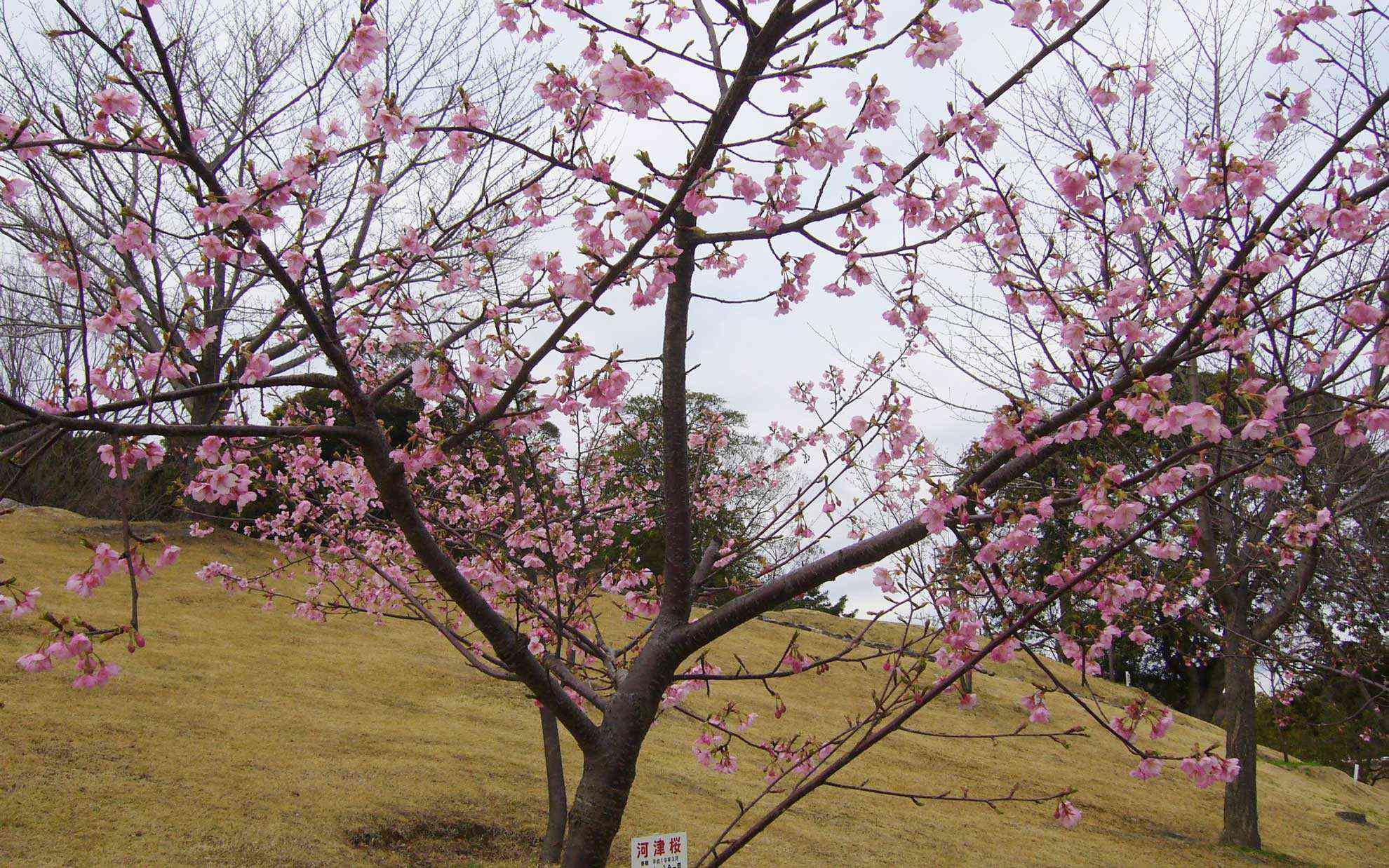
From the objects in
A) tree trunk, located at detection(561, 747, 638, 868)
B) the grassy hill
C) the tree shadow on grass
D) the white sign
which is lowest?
the tree shadow on grass

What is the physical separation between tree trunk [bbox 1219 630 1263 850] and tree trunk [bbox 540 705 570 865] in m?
6.99

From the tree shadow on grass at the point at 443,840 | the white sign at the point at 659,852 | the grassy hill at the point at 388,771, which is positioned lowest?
the tree shadow on grass at the point at 443,840

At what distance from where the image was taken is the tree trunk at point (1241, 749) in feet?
28.1

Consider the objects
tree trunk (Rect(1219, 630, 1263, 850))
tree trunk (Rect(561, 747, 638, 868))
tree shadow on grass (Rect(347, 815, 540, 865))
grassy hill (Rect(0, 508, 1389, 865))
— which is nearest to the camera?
tree trunk (Rect(561, 747, 638, 868))

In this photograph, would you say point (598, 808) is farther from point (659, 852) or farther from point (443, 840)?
point (443, 840)

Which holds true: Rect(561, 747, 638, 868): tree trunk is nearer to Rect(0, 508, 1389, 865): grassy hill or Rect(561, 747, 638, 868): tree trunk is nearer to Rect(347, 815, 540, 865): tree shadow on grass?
Rect(0, 508, 1389, 865): grassy hill

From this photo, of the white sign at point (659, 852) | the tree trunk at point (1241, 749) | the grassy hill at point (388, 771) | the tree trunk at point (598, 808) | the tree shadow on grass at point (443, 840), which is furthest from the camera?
the tree trunk at point (1241, 749)

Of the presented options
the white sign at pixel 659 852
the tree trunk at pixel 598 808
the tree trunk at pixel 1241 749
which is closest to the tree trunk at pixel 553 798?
the white sign at pixel 659 852

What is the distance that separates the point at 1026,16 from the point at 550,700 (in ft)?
7.97

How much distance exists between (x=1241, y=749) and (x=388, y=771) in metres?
8.60

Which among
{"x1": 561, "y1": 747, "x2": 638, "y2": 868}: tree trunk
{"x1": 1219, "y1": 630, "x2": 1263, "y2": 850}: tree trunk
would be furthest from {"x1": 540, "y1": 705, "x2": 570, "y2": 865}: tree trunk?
{"x1": 1219, "y1": 630, "x2": 1263, "y2": 850}: tree trunk

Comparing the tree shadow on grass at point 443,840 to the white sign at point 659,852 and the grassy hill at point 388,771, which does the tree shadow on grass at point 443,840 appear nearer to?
the grassy hill at point 388,771

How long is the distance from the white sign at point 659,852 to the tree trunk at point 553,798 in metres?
1.49

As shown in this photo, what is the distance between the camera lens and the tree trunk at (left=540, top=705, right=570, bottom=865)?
15.5ft
